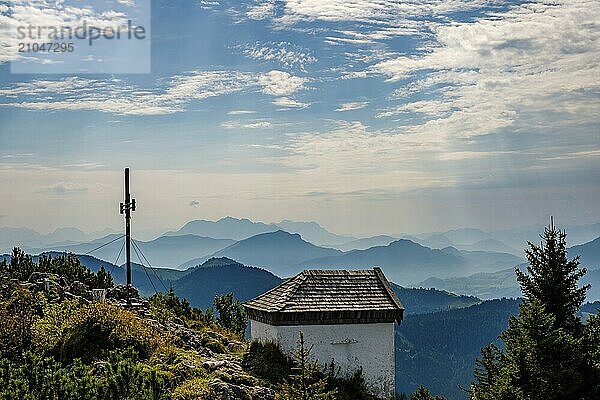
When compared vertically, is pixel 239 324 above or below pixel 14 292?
below

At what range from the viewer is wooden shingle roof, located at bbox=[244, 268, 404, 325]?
20.7 meters

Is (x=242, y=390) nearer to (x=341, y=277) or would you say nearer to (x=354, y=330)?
(x=354, y=330)

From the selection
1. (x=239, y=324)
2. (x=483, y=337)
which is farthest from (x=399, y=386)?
(x=239, y=324)

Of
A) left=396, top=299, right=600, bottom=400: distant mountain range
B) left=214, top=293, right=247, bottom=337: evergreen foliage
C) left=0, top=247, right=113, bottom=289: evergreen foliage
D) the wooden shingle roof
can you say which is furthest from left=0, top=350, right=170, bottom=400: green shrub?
left=396, top=299, right=600, bottom=400: distant mountain range

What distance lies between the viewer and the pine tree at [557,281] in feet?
56.2

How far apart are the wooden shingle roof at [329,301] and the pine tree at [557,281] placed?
196 inches

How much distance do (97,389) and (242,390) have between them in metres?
3.31

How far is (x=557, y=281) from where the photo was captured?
17188mm

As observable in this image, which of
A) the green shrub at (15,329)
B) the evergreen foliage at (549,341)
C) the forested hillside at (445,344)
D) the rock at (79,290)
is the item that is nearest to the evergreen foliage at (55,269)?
the rock at (79,290)

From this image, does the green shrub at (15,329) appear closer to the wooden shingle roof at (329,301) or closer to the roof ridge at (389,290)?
the wooden shingle roof at (329,301)

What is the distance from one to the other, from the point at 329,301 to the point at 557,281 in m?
6.62

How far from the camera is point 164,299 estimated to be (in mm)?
29828


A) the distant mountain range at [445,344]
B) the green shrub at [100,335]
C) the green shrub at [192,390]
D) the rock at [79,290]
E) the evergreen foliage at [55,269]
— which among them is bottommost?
the distant mountain range at [445,344]

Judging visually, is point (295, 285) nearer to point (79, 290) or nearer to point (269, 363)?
point (269, 363)
